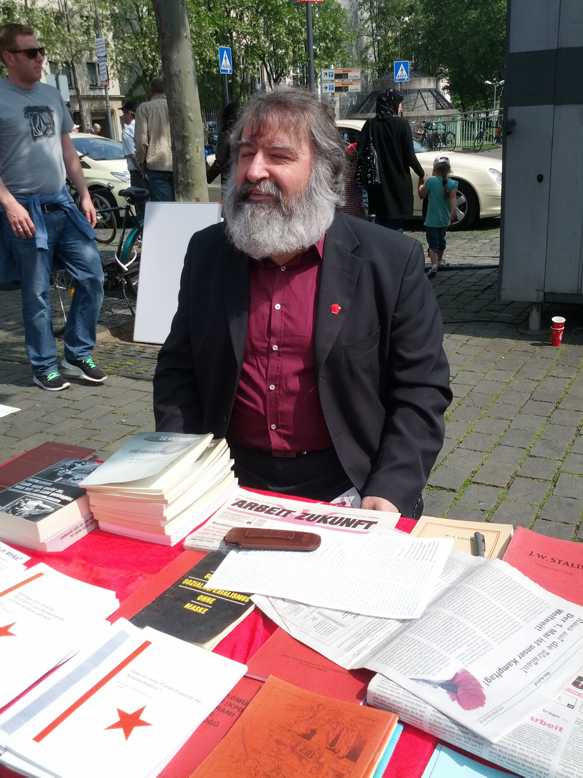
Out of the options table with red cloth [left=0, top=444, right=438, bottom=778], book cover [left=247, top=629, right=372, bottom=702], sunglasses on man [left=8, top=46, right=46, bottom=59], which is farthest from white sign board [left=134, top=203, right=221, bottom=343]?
book cover [left=247, top=629, right=372, bottom=702]

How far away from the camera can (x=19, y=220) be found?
→ 185 inches

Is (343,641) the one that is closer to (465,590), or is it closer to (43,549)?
(465,590)

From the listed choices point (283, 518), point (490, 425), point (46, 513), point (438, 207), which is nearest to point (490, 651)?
point (283, 518)

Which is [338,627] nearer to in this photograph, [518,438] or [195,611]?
Result: [195,611]

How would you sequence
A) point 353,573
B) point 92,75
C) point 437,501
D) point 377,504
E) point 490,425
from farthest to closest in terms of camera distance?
point 92,75, point 490,425, point 437,501, point 377,504, point 353,573

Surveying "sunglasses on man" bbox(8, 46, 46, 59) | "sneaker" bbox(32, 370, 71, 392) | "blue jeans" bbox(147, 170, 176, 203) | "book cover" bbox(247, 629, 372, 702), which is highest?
"sunglasses on man" bbox(8, 46, 46, 59)

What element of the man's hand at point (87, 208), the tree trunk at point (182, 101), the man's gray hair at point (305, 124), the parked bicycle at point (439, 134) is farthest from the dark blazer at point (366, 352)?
the parked bicycle at point (439, 134)

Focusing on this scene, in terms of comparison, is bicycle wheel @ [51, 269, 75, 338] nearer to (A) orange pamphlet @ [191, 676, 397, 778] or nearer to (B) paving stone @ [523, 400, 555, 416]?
(B) paving stone @ [523, 400, 555, 416]

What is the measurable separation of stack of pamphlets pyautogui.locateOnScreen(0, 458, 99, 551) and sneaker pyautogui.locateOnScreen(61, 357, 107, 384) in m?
3.62

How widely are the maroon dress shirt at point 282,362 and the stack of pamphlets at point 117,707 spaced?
1.06 metres

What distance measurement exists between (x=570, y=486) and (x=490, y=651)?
260 centimetres

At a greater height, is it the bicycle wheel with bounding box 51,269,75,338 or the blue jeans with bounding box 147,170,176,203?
the blue jeans with bounding box 147,170,176,203

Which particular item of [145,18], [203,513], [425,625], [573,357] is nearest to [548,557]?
[425,625]

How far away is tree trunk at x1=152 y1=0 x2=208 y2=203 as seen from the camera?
5445mm
